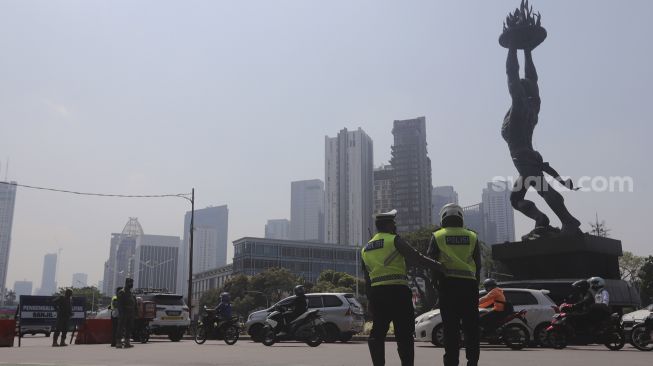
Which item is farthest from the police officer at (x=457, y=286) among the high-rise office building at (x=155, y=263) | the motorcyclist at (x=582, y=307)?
the high-rise office building at (x=155, y=263)

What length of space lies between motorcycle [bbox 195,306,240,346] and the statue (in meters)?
18.7

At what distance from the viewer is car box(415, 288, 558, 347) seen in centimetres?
1384

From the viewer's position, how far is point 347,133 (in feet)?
458

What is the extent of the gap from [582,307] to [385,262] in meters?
8.36

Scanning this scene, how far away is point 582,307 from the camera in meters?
12.7

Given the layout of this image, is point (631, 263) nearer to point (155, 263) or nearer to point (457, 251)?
point (457, 251)

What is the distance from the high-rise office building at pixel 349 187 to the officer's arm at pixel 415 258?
409 feet

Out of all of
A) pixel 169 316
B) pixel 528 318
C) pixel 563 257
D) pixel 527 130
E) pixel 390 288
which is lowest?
pixel 169 316

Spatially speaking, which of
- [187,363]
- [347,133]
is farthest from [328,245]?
[187,363]

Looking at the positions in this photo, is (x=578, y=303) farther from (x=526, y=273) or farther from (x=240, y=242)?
(x=240, y=242)

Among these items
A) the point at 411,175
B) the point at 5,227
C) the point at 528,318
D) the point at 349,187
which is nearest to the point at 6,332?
the point at 528,318

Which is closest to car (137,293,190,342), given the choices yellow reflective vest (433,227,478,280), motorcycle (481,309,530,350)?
motorcycle (481,309,530,350)

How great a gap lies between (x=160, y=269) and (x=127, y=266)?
48.9ft

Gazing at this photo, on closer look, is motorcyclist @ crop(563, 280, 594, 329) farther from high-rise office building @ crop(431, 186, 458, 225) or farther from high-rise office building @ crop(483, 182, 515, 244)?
high-rise office building @ crop(431, 186, 458, 225)
